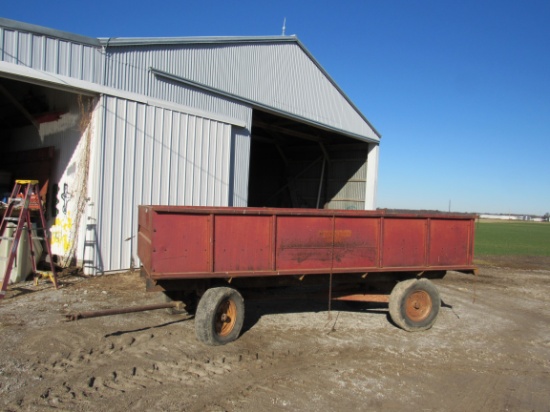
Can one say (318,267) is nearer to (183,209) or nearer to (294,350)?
(294,350)

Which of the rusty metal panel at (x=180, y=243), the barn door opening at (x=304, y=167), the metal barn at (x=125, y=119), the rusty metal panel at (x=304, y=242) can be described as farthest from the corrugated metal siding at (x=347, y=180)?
the rusty metal panel at (x=180, y=243)

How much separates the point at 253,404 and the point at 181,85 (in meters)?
8.99

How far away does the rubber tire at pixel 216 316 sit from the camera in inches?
220

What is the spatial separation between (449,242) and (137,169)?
23.0ft

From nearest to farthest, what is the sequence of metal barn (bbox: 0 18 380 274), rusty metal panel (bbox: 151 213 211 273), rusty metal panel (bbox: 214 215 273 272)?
rusty metal panel (bbox: 151 213 211 273)
rusty metal panel (bbox: 214 215 273 272)
metal barn (bbox: 0 18 380 274)

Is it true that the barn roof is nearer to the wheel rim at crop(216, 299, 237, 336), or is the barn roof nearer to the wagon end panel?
the wagon end panel

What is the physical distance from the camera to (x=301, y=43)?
1623cm

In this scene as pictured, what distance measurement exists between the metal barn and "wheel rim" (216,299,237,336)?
357cm

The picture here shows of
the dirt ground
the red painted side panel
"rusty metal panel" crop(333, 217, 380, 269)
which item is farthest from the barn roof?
"rusty metal panel" crop(333, 217, 380, 269)

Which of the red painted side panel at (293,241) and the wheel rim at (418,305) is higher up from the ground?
the red painted side panel at (293,241)

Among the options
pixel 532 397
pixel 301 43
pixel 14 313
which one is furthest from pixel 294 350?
pixel 301 43

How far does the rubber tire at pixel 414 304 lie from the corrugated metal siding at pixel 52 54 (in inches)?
297

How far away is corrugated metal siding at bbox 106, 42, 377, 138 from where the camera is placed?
10250mm

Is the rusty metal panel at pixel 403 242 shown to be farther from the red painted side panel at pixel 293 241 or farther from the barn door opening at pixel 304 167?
the barn door opening at pixel 304 167
